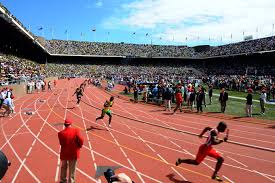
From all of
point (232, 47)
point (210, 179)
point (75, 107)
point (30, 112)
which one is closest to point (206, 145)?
point (210, 179)

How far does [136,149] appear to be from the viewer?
1237cm

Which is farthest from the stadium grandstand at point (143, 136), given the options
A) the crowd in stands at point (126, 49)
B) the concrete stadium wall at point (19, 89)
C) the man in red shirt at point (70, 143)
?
the crowd in stands at point (126, 49)

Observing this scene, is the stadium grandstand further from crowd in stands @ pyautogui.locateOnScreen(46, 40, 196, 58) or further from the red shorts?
crowd in stands @ pyautogui.locateOnScreen(46, 40, 196, 58)

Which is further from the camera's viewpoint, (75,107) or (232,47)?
(232,47)

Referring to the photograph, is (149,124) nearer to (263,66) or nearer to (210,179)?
(210,179)

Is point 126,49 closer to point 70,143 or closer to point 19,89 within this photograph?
point 19,89

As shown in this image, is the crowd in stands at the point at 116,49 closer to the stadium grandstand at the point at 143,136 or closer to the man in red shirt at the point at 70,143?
the stadium grandstand at the point at 143,136

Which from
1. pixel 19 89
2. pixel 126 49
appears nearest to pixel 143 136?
pixel 19 89

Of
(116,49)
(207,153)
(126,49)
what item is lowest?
(207,153)

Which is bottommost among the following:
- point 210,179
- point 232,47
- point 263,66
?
point 210,179

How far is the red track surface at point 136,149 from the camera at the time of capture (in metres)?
9.52

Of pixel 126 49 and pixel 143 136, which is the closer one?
pixel 143 136

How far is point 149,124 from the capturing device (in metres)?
17.9

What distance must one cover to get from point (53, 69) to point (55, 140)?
211 feet
